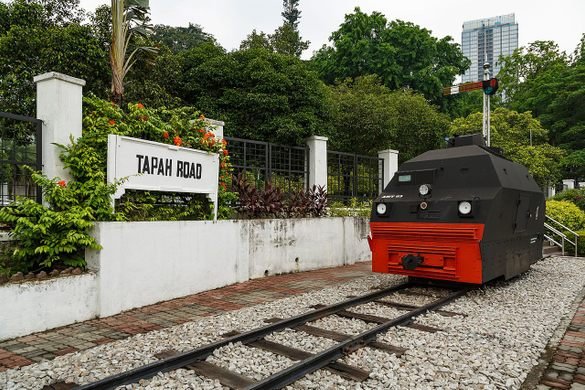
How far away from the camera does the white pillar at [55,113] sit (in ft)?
17.5

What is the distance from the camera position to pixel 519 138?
2478 centimetres

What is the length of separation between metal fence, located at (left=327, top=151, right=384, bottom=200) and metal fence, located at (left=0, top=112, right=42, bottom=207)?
23.9ft

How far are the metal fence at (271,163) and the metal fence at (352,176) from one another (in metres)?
1.13

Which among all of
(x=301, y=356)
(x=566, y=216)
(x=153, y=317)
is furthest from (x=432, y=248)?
(x=566, y=216)

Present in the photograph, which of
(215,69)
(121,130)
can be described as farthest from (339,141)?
(121,130)

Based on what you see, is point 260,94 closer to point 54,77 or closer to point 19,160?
point 54,77

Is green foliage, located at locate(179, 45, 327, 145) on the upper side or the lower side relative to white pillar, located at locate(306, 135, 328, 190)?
upper

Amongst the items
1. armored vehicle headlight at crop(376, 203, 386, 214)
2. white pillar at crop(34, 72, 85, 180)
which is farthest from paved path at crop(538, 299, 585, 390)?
white pillar at crop(34, 72, 85, 180)

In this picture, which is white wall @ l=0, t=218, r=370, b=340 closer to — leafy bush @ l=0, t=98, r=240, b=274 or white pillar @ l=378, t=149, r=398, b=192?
leafy bush @ l=0, t=98, r=240, b=274

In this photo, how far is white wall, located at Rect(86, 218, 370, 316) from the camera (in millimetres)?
5438

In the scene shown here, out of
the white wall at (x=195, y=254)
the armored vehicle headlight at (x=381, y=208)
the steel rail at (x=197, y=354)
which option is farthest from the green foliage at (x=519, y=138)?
the steel rail at (x=197, y=354)

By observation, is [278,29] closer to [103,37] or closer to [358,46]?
[358,46]

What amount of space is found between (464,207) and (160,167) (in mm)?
4490

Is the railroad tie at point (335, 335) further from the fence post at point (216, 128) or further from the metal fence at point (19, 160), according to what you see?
the fence post at point (216, 128)
